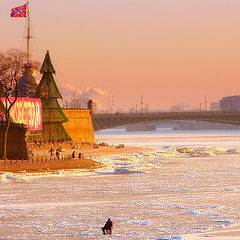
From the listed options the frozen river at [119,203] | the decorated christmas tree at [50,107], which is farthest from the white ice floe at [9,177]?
the decorated christmas tree at [50,107]

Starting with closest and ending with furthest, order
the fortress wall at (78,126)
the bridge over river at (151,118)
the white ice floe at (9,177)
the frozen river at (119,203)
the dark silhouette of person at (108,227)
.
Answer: the dark silhouette of person at (108,227) → the frozen river at (119,203) → the white ice floe at (9,177) → the fortress wall at (78,126) → the bridge over river at (151,118)

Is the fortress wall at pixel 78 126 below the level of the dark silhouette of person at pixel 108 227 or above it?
above

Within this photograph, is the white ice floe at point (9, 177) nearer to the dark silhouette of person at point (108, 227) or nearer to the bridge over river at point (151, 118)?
the dark silhouette of person at point (108, 227)

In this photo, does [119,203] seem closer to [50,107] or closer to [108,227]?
[108,227]

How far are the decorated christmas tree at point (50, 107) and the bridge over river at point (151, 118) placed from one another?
6231 cm

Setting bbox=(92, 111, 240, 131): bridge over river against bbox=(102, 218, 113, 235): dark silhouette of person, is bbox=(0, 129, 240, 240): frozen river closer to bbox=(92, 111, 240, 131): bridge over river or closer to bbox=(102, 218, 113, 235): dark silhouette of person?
bbox=(102, 218, 113, 235): dark silhouette of person

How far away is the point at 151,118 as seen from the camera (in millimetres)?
182250

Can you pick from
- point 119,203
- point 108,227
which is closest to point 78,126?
point 119,203

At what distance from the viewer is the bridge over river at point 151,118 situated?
17768 centimetres

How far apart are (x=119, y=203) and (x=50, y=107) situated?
68257mm

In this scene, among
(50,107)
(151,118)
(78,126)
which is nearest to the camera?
(50,107)

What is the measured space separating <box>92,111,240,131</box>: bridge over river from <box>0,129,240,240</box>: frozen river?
108 m

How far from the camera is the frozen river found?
111ft

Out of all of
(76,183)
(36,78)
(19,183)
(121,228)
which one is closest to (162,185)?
(76,183)
